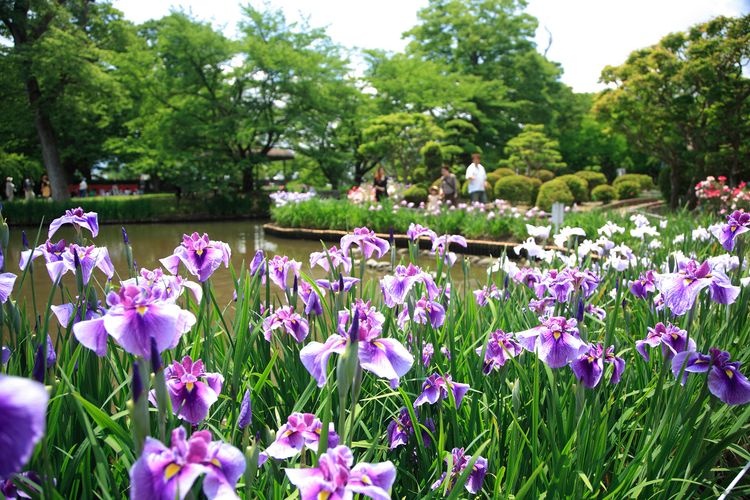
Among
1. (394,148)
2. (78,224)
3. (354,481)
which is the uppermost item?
(394,148)

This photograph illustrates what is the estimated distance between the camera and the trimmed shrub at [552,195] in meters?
17.4

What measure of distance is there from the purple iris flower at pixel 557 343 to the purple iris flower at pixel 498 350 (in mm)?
227

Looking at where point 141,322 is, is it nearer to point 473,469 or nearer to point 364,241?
point 473,469

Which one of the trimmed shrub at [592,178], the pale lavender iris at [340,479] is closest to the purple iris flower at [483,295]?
the pale lavender iris at [340,479]

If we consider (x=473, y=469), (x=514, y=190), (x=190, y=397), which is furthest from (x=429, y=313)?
(x=514, y=190)

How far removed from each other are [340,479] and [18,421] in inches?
18.7

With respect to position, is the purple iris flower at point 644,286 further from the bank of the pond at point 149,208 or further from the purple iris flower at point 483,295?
the bank of the pond at point 149,208

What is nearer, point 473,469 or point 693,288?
point 473,469

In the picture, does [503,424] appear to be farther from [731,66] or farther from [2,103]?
[2,103]

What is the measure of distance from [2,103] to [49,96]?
75.2 inches

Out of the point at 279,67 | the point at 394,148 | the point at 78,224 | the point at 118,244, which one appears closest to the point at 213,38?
the point at 279,67

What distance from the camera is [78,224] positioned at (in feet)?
5.89

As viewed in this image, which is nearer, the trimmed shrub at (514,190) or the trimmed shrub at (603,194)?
the trimmed shrub at (514,190)

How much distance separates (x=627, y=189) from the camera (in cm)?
2311
